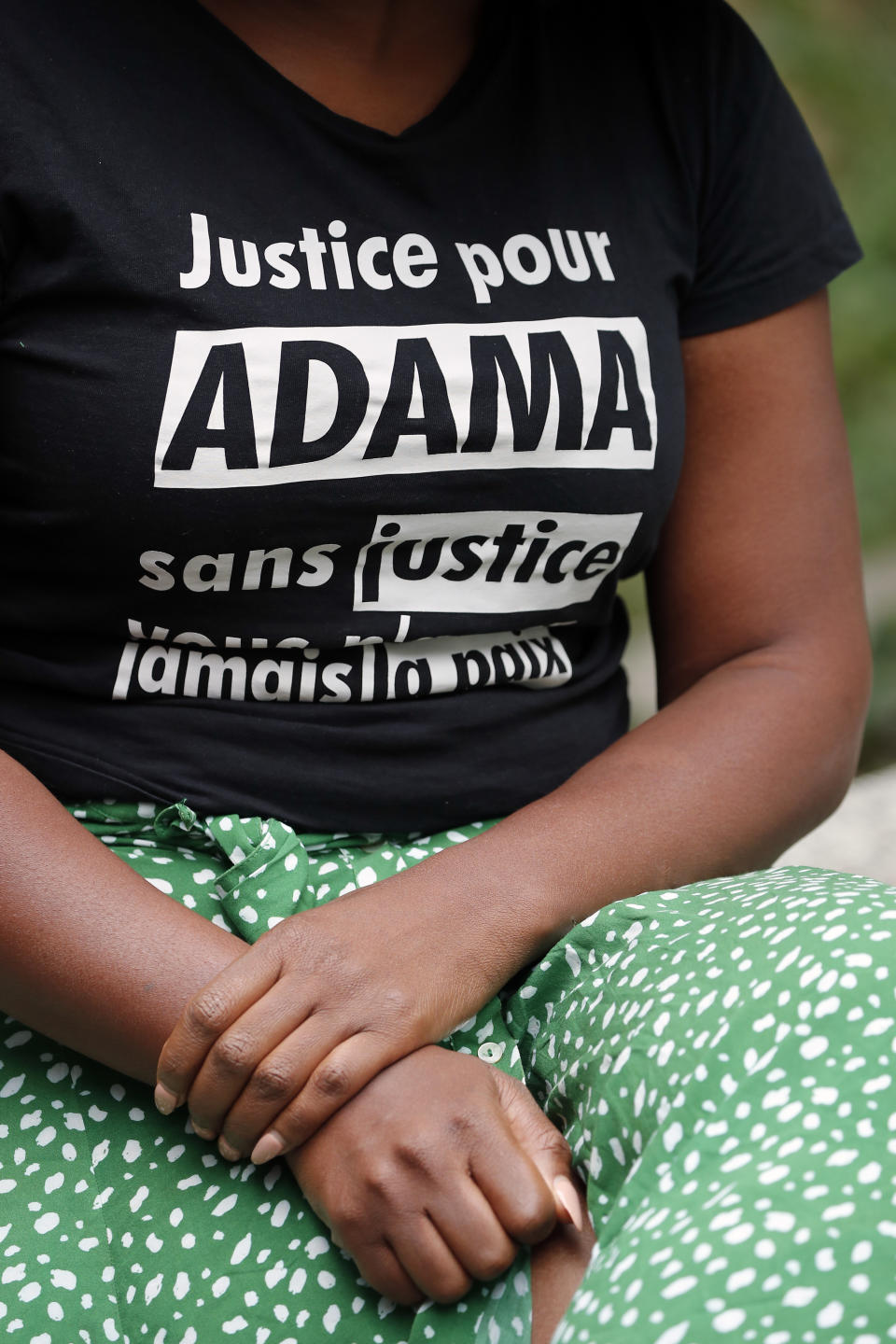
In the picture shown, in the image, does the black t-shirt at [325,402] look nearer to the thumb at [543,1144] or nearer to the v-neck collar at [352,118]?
the v-neck collar at [352,118]

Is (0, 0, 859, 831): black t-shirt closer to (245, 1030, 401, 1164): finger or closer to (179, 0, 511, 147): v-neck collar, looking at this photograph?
(179, 0, 511, 147): v-neck collar

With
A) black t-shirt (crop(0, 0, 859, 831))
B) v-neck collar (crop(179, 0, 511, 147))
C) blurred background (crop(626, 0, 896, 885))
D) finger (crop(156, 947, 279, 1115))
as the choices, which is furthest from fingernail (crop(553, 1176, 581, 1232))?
blurred background (crop(626, 0, 896, 885))

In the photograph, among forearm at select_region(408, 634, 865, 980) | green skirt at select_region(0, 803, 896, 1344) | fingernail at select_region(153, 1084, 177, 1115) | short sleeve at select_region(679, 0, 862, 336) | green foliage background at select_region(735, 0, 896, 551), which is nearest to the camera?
green skirt at select_region(0, 803, 896, 1344)

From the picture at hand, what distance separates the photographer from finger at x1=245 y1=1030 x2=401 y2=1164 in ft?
2.84

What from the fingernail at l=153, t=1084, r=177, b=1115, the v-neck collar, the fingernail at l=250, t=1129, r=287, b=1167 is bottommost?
the fingernail at l=250, t=1129, r=287, b=1167

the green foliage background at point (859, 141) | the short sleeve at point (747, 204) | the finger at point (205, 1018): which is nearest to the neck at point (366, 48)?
the short sleeve at point (747, 204)

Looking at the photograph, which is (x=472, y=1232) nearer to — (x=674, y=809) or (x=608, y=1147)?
(x=608, y=1147)

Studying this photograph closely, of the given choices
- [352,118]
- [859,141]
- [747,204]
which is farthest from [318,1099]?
[859,141]

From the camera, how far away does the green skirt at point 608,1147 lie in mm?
677

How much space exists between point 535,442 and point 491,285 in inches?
5.3

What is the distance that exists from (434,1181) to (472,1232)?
4 centimetres

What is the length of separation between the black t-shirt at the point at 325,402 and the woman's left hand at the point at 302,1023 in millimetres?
183

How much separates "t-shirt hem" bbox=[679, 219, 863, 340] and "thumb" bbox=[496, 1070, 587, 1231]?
0.73 meters

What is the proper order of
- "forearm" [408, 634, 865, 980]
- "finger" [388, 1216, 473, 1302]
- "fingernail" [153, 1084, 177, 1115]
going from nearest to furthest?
"finger" [388, 1216, 473, 1302]
"fingernail" [153, 1084, 177, 1115]
"forearm" [408, 634, 865, 980]
